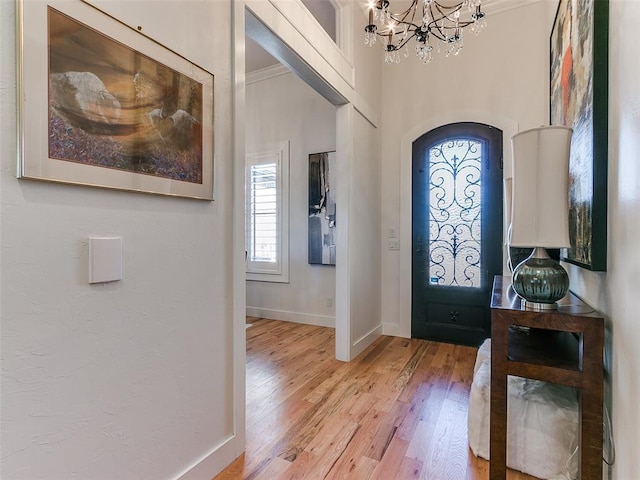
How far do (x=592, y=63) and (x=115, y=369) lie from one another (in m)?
2.24

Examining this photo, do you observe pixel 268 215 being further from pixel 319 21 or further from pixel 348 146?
pixel 319 21

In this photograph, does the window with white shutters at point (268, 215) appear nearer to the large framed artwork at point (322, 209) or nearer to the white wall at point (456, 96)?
the large framed artwork at point (322, 209)

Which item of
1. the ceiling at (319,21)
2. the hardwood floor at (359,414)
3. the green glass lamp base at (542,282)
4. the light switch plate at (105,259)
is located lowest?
the hardwood floor at (359,414)

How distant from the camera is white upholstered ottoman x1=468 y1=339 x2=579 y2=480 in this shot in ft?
5.05

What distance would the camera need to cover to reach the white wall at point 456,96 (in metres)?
3.13

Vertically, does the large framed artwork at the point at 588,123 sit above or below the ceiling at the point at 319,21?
below

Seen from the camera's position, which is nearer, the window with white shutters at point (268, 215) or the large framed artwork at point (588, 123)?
the large framed artwork at point (588, 123)

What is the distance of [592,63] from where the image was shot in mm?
1402

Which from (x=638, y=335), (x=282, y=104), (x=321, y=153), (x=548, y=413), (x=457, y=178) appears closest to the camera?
(x=638, y=335)

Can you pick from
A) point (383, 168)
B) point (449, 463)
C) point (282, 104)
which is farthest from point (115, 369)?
point (282, 104)

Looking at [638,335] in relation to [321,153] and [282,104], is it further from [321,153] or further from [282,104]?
[282,104]

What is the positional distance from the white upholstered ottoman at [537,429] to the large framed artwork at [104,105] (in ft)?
5.96

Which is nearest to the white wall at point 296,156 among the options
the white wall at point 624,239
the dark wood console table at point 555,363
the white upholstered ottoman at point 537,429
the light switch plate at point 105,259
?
the white upholstered ottoman at point 537,429

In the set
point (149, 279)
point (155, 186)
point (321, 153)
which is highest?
point (321, 153)
